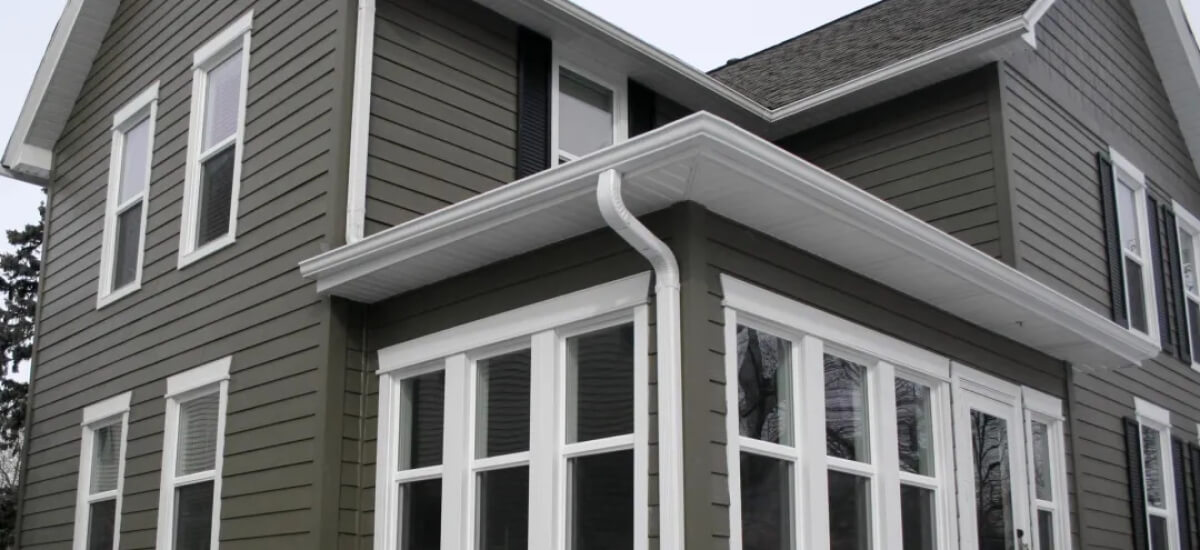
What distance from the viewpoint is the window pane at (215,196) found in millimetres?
8797

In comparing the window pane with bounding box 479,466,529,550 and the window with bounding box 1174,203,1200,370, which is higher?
the window with bounding box 1174,203,1200,370

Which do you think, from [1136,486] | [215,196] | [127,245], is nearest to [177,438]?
[215,196]

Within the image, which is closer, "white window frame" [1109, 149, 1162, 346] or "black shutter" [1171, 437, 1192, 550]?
"black shutter" [1171, 437, 1192, 550]

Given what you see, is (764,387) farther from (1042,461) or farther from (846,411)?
(1042,461)

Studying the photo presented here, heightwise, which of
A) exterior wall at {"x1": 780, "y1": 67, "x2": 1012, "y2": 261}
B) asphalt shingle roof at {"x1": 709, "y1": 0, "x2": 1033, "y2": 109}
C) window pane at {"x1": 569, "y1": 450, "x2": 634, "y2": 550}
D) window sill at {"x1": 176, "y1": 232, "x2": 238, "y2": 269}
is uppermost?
asphalt shingle roof at {"x1": 709, "y1": 0, "x2": 1033, "y2": 109}

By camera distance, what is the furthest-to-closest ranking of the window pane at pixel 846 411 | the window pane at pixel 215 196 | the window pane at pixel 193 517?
the window pane at pixel 215 196
the window pane at pixel 193 517
the window pane at pixel 846 411

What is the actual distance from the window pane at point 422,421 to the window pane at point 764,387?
1.83 metres

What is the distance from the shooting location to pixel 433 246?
6477mm

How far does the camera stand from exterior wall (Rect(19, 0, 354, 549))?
752 centimetres

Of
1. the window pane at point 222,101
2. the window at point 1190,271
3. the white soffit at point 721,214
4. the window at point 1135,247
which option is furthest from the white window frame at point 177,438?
the window at point 1190,271

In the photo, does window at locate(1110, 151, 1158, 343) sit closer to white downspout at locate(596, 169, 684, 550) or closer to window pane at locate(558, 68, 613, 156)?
window pane at locate(558, 68, 613, 156)

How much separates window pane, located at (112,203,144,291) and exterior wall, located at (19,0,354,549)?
0.30m

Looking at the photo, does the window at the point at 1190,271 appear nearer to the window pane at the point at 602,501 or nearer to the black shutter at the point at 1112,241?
the black shutter at the point at 1112,241

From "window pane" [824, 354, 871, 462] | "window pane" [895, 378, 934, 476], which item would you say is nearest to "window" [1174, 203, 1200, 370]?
"window pane" [895, 378, 934, 476]
